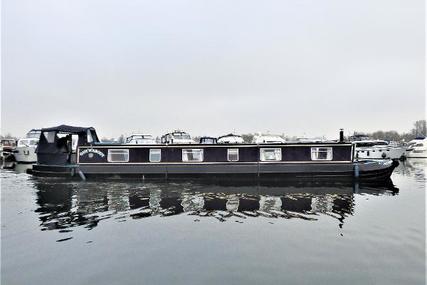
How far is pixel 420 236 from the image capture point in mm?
9797

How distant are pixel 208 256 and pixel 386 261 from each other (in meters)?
4.72

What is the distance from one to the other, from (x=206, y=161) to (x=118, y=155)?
7.04 meters

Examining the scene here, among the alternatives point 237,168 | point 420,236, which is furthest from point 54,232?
point 237,168

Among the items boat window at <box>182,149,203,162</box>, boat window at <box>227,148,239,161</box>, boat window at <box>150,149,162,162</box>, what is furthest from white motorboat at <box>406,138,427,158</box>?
boat window at <box>150,149,162,162</box>

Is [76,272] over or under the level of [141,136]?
under

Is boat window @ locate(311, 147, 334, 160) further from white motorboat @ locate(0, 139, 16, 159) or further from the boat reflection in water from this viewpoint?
white motorboat @ locate(0, 139, 16, 159)

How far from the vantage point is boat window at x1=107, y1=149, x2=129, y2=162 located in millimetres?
23656

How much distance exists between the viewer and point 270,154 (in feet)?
76.4

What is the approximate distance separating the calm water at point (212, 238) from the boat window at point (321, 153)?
589 cm

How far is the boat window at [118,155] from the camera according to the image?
23.7 meters

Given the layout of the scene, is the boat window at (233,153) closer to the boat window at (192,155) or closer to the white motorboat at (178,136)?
the boat window at (192,155)

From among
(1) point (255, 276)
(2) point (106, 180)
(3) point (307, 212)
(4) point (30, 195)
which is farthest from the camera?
(2) point (106, 180)

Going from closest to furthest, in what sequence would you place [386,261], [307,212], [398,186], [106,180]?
[386,261], [307,212], [398,186], [106,180]

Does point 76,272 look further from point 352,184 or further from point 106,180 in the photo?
point 352,184
